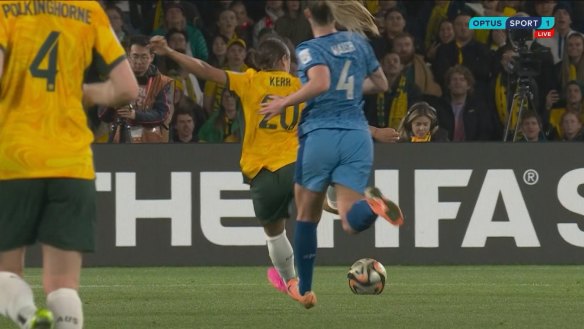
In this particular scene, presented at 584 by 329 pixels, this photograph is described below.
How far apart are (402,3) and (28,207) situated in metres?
12.1

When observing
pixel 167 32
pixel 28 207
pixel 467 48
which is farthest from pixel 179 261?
pixel 28 207

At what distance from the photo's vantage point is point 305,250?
30.5ft

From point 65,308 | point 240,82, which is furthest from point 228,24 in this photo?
point 65,308

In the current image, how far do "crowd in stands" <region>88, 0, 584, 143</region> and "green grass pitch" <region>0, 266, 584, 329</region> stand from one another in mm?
1804

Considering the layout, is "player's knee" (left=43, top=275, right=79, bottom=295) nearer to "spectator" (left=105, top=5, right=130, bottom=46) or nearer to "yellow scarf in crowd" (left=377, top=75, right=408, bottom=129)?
"yellow scarf in crowd" (left=377, top=75, right=408, bottom=129)

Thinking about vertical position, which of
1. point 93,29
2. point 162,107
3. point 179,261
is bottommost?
point 179,261

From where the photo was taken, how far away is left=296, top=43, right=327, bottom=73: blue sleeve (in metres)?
8.74

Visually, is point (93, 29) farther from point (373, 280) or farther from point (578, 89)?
point (578, 89)

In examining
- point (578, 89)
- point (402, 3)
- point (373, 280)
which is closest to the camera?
point (373, 280)

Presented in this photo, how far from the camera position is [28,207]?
19.7 feet

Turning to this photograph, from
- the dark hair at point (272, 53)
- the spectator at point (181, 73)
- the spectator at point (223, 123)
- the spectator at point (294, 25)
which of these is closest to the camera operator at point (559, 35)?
the spectator at point (294, 25)

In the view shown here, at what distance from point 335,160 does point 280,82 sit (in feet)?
4.70

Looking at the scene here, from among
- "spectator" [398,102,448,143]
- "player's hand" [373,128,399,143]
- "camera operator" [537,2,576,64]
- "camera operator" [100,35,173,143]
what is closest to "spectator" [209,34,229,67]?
"camera operator" [100,35,173,143]

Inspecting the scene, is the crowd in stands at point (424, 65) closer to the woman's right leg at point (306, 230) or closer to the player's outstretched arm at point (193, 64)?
the player's outstretched arm at point (193, 64)
